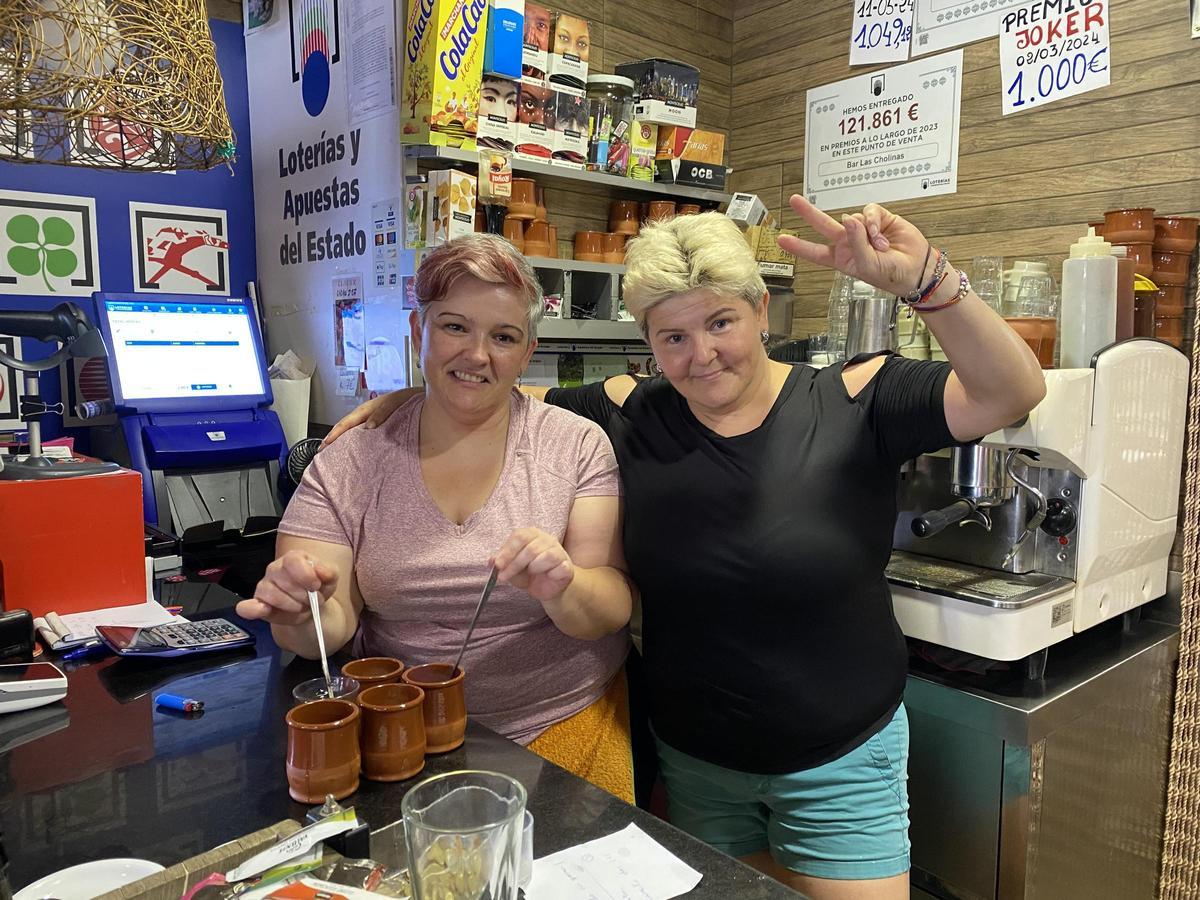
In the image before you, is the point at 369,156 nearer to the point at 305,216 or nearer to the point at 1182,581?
the point at 305,216

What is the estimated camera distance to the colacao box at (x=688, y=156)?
115 inches

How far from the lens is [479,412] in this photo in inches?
60.1

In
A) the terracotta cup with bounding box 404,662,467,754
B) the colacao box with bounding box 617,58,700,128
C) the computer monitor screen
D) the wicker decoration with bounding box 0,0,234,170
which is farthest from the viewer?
the colacao box with bounding box 617,58,700,128

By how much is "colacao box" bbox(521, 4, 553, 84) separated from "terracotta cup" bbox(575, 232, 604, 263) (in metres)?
0.49

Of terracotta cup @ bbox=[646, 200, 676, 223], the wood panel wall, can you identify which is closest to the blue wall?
terracotta cup @ bbox=[646, 200, 676, 223]

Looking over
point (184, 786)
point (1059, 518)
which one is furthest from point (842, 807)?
point (184, 786)

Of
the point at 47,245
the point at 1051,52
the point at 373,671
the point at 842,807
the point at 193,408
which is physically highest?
the point at 1051,52

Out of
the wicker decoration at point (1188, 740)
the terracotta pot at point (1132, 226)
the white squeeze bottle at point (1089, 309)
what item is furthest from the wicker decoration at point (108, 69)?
the wicker decoration at point (1188, 740)

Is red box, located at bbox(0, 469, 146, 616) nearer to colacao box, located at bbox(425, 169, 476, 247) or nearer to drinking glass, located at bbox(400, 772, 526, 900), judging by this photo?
colacao box, located at bbox(425, 169, 476, 247)

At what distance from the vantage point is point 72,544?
1.71 m

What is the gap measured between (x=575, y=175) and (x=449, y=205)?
51cm

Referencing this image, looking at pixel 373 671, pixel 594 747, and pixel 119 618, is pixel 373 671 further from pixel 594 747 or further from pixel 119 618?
pixel 119 618

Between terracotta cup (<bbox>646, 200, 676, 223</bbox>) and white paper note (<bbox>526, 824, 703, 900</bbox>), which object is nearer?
white paper note (<bbox>526, 824, 703, 900</bbox>)

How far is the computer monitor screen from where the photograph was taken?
93.0 inches
